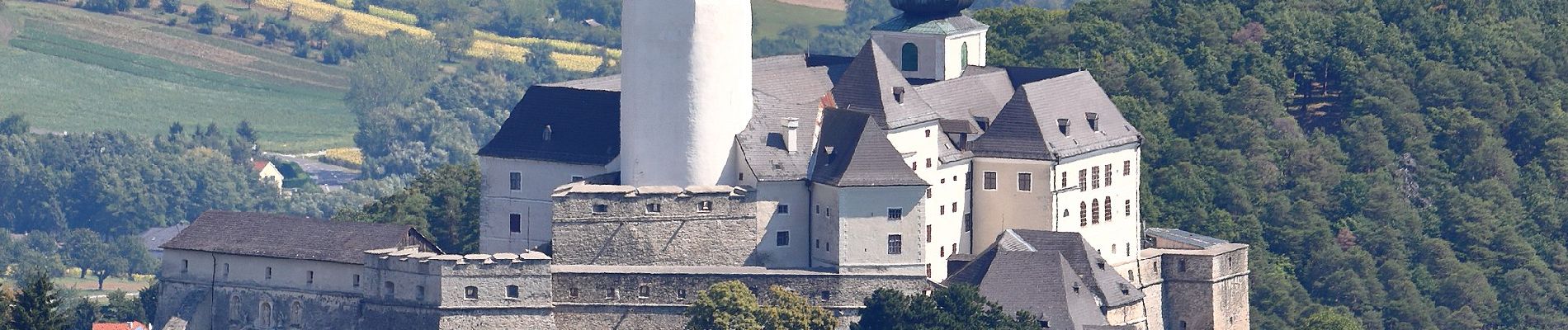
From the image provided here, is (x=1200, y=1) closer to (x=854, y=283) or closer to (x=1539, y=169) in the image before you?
(x=1539, y=169)

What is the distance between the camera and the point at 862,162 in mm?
82062

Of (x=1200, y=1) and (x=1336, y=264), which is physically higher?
(x=1200, y=1)

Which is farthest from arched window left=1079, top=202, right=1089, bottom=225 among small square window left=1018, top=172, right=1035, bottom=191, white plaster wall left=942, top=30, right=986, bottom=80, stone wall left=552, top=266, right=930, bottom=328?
stone wall left=552, top=266, right=930, bottom=328

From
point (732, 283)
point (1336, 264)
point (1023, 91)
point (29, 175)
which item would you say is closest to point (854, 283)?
point (732, 283)

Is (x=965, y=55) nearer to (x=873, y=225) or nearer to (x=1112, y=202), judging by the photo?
(x=1112, y=202)

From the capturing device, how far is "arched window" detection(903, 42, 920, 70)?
9525 centimetres

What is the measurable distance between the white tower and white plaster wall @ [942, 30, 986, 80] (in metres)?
12.3

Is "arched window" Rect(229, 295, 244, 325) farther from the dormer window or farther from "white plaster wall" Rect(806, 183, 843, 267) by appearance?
the dormer window

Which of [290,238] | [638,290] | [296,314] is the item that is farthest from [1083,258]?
[290,238]

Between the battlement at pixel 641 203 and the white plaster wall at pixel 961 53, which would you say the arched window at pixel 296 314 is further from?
the white plaster wall at pixel 961 53

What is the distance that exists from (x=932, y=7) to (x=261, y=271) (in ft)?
67.1

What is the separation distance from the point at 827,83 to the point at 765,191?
6.17m

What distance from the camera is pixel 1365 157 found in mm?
121375

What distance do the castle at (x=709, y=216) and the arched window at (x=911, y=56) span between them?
5.34 m
